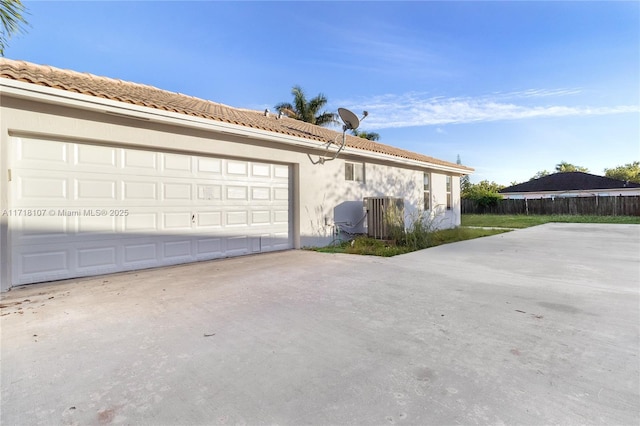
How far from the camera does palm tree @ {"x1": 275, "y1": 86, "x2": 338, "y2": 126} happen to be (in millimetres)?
27281

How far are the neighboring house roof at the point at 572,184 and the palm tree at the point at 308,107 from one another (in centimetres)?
2324

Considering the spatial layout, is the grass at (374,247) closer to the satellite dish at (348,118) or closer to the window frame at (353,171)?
the window frame at (353,171)

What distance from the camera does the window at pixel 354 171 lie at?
9.65 metres

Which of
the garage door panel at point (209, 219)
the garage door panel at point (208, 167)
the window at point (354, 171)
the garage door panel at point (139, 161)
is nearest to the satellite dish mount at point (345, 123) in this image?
the window at point (354, 171)

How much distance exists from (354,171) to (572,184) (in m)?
31.6

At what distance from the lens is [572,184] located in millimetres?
30078

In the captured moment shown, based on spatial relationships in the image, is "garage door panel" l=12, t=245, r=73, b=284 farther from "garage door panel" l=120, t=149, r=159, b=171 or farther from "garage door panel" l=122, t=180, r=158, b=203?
"garage door panel" l=120, t=149, r=159, b=171

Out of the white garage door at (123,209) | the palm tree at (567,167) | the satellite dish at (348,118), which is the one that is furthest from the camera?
the palm tree at (567,167)

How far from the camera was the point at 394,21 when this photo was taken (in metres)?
9.55

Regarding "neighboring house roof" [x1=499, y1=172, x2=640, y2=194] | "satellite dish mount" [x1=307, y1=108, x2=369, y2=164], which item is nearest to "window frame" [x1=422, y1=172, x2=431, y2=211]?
"satellite dish mount" [x1=307, y1=108, x2=369, y2=164]

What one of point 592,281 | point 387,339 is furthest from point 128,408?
point 592,281

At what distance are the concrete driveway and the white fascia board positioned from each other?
276cm

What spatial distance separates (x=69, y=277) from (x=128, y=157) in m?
2.23

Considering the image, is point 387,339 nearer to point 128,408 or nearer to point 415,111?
point 128,408
